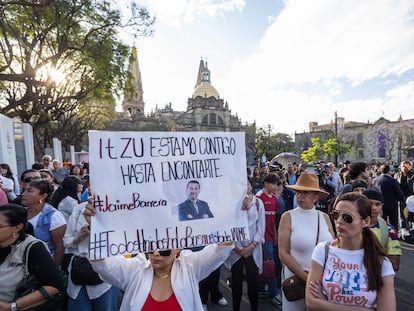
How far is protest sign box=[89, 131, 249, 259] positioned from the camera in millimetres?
1918

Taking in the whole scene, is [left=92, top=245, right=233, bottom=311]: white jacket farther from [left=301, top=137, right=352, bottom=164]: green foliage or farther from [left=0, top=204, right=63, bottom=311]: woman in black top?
[left=301, top=137, right=352, bottom=164]: green foliage

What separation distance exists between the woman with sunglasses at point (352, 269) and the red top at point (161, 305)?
2.99 feet

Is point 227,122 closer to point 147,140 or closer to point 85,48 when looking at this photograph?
point 85,48

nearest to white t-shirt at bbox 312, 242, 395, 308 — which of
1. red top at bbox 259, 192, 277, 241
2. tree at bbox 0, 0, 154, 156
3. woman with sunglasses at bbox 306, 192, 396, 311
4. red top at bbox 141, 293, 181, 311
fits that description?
woman with sunglasses at bbox 306, 192, 396, 311

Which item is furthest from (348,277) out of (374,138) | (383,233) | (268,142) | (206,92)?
(206,92)

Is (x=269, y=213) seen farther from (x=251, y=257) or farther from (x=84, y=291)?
(x=84, y=291)

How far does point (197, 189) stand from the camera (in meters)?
2.11

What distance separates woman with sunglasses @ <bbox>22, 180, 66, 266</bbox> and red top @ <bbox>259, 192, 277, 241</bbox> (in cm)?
264

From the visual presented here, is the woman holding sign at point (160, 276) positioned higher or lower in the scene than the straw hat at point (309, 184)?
lower

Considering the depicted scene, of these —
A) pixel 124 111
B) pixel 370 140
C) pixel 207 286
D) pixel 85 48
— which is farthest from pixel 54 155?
pixel 370 140

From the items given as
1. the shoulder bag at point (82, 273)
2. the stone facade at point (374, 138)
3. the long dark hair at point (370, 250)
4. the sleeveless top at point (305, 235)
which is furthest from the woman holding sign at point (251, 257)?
the stone facade at point (374, 138)

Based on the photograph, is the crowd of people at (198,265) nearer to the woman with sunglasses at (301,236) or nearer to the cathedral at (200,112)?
the woman with sunglasses at (301,236)

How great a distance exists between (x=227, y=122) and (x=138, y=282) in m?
81.2

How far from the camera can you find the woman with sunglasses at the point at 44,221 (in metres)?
2.93
